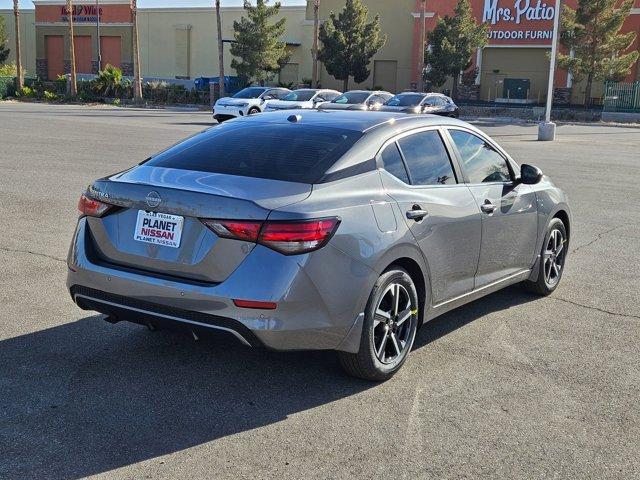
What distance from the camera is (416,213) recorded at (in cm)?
475

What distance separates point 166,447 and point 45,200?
7815 millimetres

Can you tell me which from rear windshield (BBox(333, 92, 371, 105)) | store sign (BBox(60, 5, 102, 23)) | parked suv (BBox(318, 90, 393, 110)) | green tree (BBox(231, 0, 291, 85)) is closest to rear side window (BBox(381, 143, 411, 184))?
parked suv (BBox(318, 90, 393, 110))

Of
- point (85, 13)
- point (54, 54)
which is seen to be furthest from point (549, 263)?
point (54, 54)

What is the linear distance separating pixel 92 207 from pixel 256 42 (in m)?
53.0

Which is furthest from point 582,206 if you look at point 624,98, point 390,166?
point 624,98

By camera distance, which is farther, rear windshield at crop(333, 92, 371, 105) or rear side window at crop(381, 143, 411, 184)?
rear windshield at crop(333, 92, 371, 105)

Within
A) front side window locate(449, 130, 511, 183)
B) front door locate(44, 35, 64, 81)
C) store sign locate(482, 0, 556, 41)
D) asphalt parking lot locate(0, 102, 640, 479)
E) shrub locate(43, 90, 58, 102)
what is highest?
store sign locate(482, 0, 556, 41)

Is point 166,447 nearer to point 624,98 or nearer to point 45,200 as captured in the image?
point 45,200

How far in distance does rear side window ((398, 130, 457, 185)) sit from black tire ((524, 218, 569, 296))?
163cm

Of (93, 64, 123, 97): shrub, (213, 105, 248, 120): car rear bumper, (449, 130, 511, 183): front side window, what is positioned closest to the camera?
(449, 130, 511, 183): front side window

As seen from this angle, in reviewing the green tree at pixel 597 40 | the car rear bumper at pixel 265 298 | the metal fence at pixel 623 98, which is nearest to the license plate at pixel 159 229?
the car rear bumper at pixel 265 298

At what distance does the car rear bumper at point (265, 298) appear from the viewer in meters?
3.99

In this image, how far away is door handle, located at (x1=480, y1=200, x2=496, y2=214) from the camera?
551cm

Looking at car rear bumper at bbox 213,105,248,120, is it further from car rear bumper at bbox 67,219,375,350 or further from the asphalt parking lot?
car rear bumper at bbox 67,219,375,350
